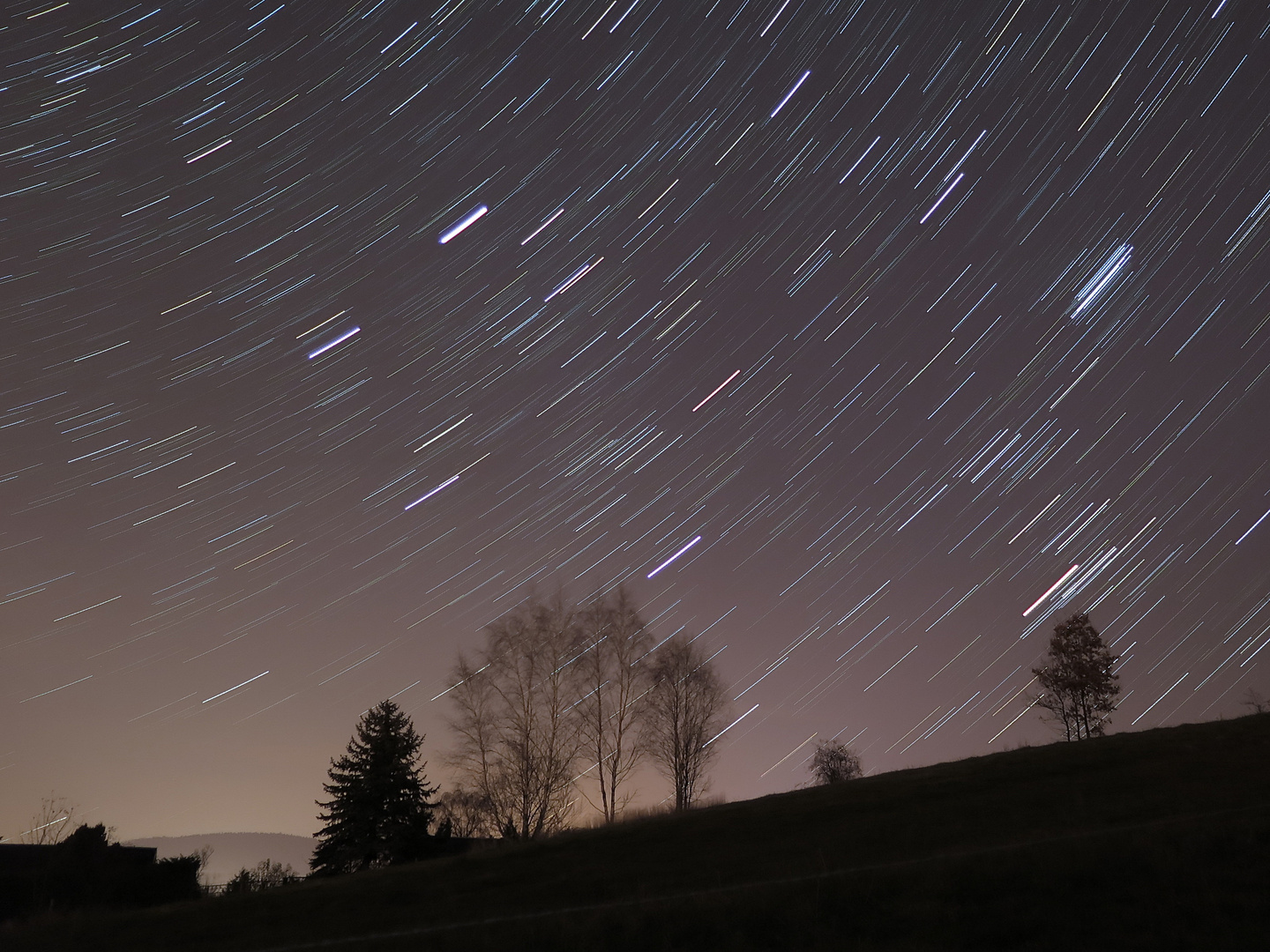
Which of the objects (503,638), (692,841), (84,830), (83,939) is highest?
(503,638)

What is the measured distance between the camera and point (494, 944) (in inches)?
464

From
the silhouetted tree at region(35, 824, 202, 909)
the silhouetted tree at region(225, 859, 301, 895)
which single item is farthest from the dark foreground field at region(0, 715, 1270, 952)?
the silhouetted tree at region(35, 824, 202, 909)

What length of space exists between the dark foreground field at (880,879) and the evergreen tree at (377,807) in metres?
12.4

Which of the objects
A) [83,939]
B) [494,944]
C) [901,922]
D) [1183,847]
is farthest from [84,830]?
[1183,847]

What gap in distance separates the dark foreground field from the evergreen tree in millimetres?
12443

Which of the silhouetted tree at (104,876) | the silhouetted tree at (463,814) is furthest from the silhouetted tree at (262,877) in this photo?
the silhouetted tree at (463,814)

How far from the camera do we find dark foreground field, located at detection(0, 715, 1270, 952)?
9.47 m

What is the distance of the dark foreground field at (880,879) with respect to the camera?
9.47 metres

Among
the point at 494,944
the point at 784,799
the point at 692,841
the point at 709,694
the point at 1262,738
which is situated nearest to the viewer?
the point at 494,944

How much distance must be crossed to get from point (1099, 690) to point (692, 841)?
2720cm

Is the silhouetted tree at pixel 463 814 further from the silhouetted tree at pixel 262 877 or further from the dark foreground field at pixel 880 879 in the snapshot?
the dark foreground field at pixel 880 879

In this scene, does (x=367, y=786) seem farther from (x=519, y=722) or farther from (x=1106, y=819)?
(x=1106, y=819)

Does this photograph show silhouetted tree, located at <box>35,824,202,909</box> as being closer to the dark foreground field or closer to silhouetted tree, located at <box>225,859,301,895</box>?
silhouetted tree, located at <box>225,859,301,895</box>

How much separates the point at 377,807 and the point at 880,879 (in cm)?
2630
